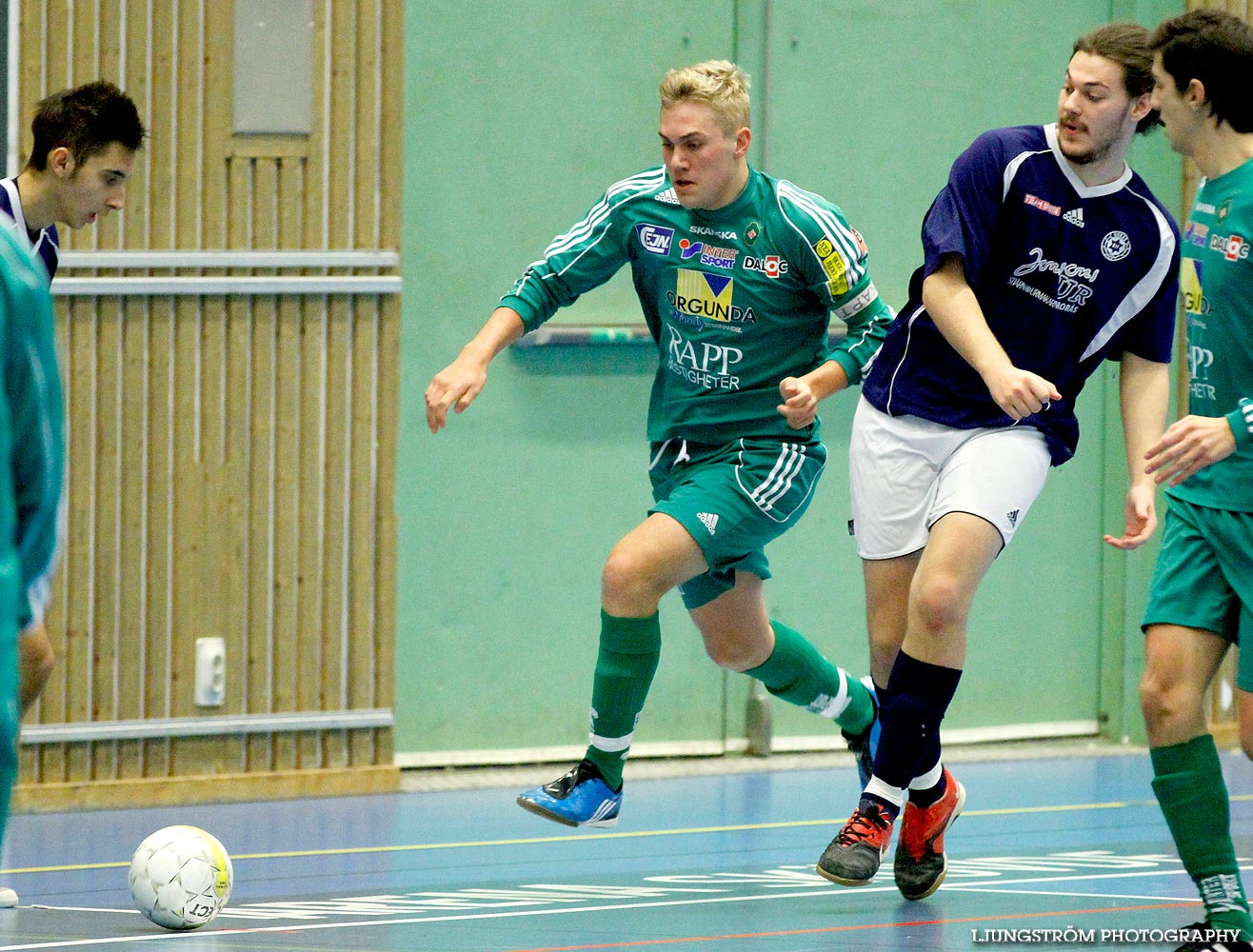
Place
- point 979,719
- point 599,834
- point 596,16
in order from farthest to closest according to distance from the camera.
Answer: point 979,719, point 596,16, point 599,834

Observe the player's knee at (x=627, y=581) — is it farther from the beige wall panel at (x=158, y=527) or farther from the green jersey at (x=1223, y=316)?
the beige wall panel at (x=158, y=527)

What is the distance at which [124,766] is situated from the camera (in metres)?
6.73

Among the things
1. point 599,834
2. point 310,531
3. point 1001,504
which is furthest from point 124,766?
point 1001,504

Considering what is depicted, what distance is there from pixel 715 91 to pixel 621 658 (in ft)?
4.74

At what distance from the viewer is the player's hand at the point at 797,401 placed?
4758 mm

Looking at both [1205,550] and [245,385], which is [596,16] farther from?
[1205,550]


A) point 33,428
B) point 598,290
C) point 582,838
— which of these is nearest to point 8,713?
point 33,428

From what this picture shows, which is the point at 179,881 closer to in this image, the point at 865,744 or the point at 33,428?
the point at 865,744

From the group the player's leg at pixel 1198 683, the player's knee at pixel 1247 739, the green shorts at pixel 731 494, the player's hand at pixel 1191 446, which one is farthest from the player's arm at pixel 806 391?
the player's knee at pixel 1247 739

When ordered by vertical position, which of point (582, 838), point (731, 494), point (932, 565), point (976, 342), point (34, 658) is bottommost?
point (582, 838)

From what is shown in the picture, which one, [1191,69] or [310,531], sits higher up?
[1191,69]

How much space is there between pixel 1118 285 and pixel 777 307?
973mm

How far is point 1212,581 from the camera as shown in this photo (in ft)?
12.9

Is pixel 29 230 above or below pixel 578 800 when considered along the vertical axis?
above
